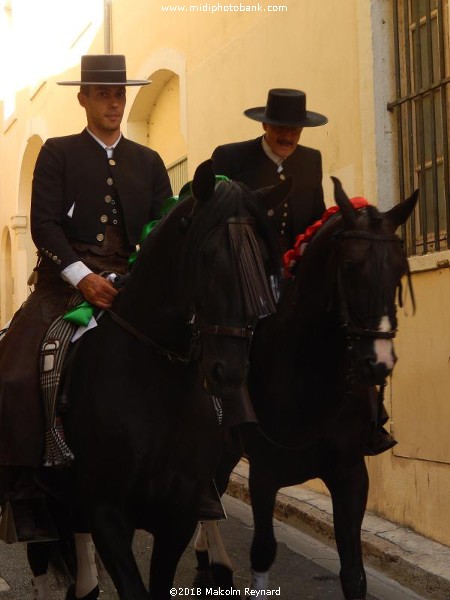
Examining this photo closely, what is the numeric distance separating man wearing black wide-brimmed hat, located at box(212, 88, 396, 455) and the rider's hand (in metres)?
1.52

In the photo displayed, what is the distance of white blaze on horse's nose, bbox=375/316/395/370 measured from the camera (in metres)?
4.42

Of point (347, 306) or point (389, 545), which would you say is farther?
point (389, 545)

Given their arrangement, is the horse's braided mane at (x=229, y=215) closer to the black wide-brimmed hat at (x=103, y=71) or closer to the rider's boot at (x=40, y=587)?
the black wide-brimmed hat at (x=103, y=71)

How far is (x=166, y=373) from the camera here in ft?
13.3

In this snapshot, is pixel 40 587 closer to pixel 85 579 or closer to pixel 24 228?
pixel 85 579

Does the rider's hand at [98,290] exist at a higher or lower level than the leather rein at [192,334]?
higher

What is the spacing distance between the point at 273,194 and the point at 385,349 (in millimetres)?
883

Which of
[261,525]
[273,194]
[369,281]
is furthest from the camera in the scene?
[261,525]

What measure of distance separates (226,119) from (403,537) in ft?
17.2

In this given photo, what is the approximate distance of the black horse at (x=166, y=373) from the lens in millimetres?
3668

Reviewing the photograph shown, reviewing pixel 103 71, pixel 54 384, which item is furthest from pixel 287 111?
pixel 54 384

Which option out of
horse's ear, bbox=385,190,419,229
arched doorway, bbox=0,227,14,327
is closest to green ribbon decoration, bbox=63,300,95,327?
horse's ear, bbox=385,190,419,229

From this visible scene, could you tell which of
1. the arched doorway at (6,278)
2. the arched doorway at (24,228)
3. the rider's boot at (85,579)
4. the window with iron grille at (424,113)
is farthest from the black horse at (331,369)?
the arched doorway at (6,278)

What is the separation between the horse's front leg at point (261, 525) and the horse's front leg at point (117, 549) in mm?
1466
